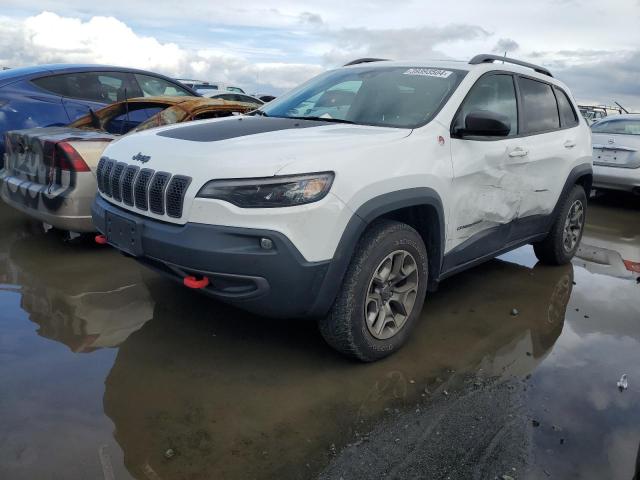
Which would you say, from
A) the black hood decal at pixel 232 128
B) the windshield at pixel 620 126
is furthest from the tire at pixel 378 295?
the windshield at pixel 620 126

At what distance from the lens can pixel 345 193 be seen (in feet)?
8.63

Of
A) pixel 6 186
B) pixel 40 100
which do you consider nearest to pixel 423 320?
pixel 6 186

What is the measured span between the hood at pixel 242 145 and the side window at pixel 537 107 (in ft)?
5.27


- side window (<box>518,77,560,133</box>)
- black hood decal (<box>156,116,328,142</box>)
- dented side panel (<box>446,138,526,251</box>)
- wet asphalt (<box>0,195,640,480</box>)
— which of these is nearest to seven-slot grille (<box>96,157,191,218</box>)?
black hood decal (<box>156,116,328,142</box>)

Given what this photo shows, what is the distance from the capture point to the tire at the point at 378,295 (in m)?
2.80

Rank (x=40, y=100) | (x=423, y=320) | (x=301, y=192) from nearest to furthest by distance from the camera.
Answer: (x=301, y=192) < (x=423, y=320) < (x=40, y=100)

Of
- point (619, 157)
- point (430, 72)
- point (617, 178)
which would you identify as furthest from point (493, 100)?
point (619, 157)

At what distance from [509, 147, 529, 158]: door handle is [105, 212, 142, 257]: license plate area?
100 inches

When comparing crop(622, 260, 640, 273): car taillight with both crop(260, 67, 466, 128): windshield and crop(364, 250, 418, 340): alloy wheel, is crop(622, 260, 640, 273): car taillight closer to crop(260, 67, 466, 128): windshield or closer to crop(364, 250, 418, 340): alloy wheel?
crop(260, 67, 466, 128): windshield

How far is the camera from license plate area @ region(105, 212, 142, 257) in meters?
2.82

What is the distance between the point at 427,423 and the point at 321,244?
1013 mm

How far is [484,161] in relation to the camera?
3.48 metres

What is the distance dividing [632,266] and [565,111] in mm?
1790

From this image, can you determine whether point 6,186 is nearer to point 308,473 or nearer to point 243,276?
point 243,276
